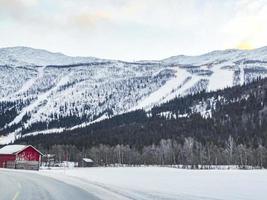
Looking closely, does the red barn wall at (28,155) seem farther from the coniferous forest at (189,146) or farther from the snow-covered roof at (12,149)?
the coniferous forest at (189,146)

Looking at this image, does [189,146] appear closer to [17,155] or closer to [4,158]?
Answer: [17,155]

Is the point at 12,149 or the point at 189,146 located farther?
the point at 189,146

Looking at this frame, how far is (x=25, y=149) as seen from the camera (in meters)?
118

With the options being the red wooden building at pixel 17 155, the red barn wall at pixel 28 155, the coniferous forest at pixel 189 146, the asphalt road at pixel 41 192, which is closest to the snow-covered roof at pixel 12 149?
the red wooden building at pixel 17 155

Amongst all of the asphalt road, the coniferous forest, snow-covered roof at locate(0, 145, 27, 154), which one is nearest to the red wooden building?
snow-covered roof at locate(0, 145, 27, 154)

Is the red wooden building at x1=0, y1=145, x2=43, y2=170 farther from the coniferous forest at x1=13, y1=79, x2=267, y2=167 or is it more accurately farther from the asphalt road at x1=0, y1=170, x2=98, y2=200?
the asphalt road at x1=0, y1=170, x2=98, y2=200

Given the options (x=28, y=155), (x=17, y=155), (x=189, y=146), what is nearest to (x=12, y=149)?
(x=17, y=155)

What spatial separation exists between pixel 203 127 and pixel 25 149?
9130 centimetres

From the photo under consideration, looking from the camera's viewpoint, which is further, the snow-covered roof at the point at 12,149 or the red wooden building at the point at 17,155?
the snow-covered roof at the point at 12,149

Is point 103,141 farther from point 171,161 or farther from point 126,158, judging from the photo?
point 171,161

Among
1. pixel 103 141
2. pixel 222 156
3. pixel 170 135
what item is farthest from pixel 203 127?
pixel 222 156

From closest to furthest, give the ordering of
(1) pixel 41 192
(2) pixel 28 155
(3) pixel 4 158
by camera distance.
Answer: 1. (1) pixel 41 192
2. (2) pixel 28 155
3. (3) pixel 4 158

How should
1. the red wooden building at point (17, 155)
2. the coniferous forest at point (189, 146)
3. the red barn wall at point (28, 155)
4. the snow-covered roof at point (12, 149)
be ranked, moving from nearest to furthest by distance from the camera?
1. the red wooden building at point (17, 155)
2. the snow-covered roof at point (12, 149)
3. the red barn wall at point (28, 155)
4. the coniferous forest at point (189, 146)

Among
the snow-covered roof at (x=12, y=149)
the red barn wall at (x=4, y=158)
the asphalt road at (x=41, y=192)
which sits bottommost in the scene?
→ the asphalt road at (x=41, y=192)
